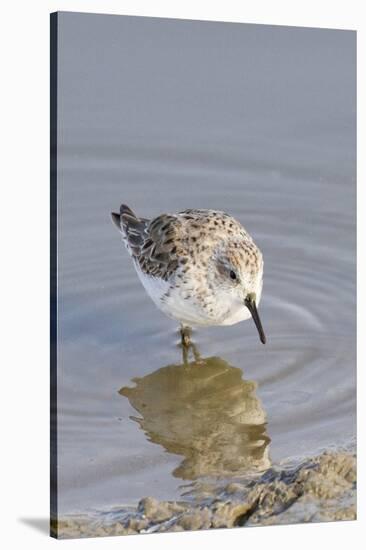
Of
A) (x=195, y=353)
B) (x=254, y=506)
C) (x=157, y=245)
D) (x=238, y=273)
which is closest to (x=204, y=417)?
(x=195, y=353)

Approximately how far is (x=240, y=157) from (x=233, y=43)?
67cm

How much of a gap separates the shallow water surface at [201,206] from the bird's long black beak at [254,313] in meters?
0.25

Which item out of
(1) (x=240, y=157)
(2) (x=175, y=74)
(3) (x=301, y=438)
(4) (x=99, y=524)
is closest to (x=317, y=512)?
(3) (x=301, y=438)

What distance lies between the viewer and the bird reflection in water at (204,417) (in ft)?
28.4

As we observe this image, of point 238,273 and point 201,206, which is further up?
→ point 201,206

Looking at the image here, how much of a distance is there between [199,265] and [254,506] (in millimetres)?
1574

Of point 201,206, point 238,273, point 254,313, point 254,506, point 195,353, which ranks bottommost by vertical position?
point 254,506

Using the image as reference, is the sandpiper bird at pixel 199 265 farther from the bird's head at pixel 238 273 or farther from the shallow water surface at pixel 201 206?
the shallow water surface at pixel 201 206

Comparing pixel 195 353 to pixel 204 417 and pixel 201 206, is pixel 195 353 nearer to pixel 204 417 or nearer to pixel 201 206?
pixel 204 417

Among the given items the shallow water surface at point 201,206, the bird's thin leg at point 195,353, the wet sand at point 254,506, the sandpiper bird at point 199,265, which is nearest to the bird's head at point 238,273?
the sandpiper bird at point 199,265

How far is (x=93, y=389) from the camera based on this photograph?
28.0 feet

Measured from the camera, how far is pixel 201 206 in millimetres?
9078

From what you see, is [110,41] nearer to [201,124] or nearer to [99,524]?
[201,124]

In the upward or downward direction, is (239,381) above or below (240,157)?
below
